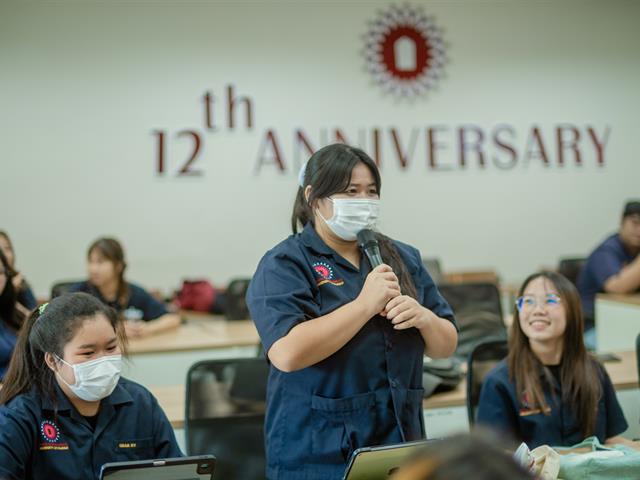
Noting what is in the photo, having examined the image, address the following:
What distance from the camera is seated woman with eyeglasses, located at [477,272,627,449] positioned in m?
2.22

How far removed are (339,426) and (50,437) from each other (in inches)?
27.1

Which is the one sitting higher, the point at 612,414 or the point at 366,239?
the point at 366,239

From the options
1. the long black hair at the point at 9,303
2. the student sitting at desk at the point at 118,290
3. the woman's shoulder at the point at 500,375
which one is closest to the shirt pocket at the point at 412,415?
the woman's shoulder at the point at 500,375

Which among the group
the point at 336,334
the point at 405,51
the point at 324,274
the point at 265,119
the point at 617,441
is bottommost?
the point at 617,441

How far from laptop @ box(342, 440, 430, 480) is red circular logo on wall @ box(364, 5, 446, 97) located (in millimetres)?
4986

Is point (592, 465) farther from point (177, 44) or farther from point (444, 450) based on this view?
point (177, 44)

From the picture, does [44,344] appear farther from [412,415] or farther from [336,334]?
[412,415]

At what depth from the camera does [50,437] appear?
1.69 metres

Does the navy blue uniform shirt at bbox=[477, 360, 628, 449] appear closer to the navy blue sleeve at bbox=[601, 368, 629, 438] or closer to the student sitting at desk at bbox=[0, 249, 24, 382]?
the navy blue sleeve at bbox=[601, 368, 629, 438]

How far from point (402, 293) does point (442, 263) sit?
178 inches

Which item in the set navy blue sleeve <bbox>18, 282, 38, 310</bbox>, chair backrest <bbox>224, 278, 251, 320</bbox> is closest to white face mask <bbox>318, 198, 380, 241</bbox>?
navy blue sleeve <bbox>18, 282, 38, 310</bbox>

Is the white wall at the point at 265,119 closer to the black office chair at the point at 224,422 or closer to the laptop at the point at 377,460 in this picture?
the black office chair at the point at 224,422

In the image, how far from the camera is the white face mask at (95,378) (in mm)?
1728

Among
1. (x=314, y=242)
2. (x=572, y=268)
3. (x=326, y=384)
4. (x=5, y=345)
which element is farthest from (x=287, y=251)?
(x=572, y=268)
